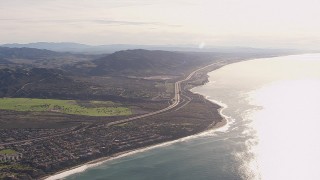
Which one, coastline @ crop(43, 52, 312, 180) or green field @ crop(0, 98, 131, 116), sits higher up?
green field @ crop(0, 98, 131, 116)

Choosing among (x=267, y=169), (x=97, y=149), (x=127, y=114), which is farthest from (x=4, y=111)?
(x=267, y=169)

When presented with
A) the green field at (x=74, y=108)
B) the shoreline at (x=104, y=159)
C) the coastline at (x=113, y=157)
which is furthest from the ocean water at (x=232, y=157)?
the green field at (x=74, y=108)

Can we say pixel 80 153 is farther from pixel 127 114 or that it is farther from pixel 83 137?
pixel 127 114

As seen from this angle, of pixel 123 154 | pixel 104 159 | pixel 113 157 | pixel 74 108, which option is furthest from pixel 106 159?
pixel 74 108

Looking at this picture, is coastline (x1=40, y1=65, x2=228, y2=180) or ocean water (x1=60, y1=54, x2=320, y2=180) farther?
coastline (x1=40, y1=65, x2=228, y2=180)

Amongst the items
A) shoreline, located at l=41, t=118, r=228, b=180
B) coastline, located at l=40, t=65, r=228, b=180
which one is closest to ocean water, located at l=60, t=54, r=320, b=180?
shoreline, located at l=41, t=118, r=228, b=180

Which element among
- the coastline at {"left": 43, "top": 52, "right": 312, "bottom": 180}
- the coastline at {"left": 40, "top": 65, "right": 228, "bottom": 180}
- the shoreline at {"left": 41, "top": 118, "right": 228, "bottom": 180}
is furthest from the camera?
the coastline at {"left": 43, "top": 52, "right": 312, "bottom": 180}

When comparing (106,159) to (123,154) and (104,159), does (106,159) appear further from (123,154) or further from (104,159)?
(123,154)

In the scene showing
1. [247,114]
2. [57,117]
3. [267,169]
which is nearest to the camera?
[267,169]

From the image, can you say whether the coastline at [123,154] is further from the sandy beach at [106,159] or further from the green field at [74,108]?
the green field at [74,108]

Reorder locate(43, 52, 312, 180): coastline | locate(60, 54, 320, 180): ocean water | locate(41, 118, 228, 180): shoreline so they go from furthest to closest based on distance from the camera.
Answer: locate(43, 52, 312, 180): coastline, locate(41, 118, 228, 180): shoreline, locate(60, 54, 320, 180): ocean water

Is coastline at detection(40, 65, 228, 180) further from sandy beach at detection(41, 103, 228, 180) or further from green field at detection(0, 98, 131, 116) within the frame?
green field at detection(0, 98, 131, 116)
